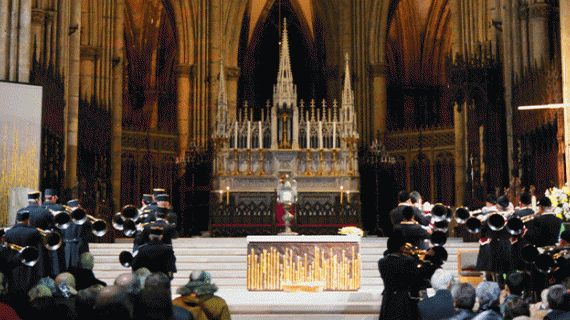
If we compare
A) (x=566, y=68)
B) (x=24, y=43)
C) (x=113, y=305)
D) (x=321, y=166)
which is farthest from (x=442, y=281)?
(x=321, y=166)

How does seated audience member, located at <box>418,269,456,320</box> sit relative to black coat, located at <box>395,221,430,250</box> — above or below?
below

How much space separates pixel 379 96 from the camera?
23.2 meters

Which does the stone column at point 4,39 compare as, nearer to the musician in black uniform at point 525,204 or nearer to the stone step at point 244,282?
the stone step at point 244,282

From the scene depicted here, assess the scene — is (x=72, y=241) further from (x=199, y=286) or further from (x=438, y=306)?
(x=438, y=306)

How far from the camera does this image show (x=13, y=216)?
12.1 meters

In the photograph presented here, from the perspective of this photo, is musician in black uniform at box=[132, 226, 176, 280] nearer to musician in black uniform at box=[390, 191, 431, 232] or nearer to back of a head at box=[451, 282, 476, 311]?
musician in black uniform at box=[390, 191, 431, 232]

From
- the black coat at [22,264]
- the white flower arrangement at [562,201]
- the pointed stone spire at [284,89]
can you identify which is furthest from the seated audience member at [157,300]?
the pointed stone spire at [284,89]

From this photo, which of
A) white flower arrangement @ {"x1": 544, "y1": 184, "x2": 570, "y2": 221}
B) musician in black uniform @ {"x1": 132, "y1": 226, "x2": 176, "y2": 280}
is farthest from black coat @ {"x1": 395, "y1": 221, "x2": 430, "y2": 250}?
white flower arrangement @ {"x1": 544, "y1": 184, "x2": 570, "y2": 221}

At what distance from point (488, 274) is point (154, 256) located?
5.09 m

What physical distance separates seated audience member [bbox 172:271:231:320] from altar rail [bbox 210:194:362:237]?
12386 millimetres

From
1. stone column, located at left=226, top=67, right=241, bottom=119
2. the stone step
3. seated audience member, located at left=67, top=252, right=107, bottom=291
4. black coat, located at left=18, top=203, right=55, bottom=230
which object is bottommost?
the stone step

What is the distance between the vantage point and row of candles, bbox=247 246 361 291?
11031mm

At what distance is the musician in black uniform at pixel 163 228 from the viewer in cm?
834

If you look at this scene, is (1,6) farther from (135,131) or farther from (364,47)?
(364,47)
